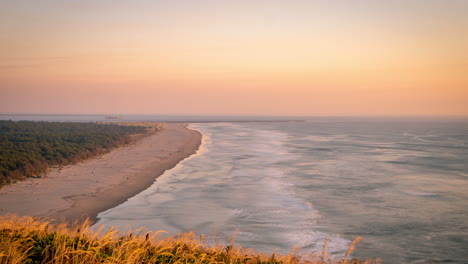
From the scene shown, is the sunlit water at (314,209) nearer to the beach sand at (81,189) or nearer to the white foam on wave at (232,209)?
the white foam on wave at (232,209)

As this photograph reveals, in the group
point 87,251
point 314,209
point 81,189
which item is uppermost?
point 87,251

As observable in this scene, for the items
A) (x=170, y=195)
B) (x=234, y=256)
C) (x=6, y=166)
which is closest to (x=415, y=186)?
(x=170, y=195)

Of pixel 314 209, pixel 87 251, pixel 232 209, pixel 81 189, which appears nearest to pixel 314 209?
pixel 314 209

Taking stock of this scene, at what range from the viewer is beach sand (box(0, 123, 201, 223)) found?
15.9 meters

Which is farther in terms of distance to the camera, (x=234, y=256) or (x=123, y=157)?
(x=123, y=157)

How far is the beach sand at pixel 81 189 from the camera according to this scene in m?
15.9

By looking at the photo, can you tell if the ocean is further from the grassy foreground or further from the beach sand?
the grassy foreground

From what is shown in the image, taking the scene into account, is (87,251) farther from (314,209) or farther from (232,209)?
(314,209)

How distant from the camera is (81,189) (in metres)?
20.3

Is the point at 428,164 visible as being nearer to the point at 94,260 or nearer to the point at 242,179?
the point at 242,179

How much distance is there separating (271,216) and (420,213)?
770cm

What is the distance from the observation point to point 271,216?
1695 centimetres

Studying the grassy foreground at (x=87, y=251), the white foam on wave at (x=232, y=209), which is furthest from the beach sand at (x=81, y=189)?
the grassy foreground at (x=87, y=251)

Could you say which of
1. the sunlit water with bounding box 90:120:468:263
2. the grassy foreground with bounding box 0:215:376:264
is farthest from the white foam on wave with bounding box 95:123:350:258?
the grassy foreground with bounding box 0:215:376:264
